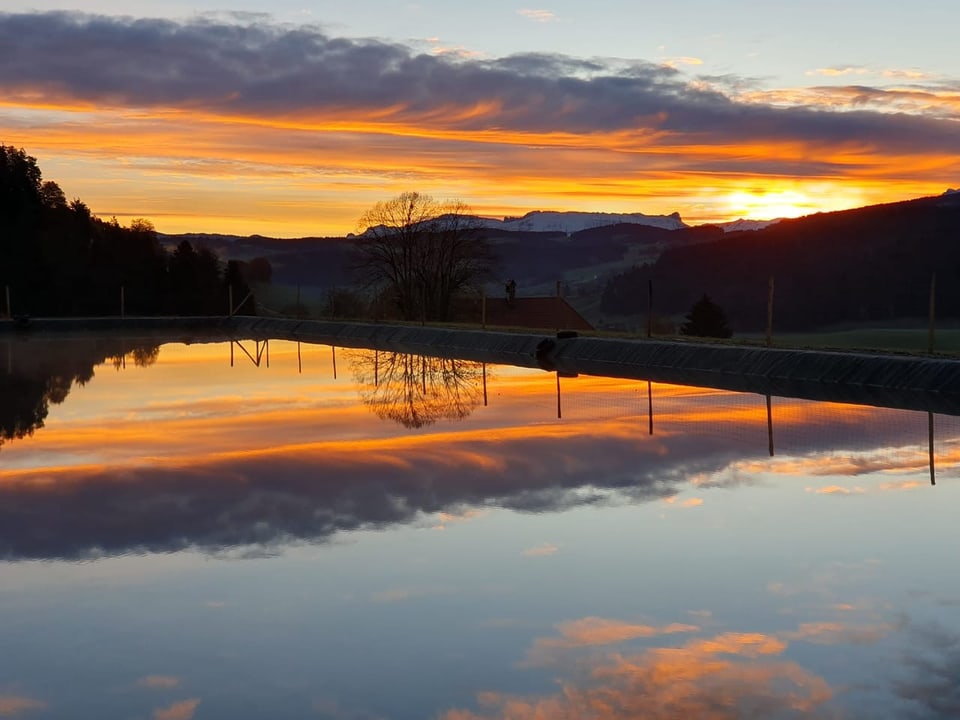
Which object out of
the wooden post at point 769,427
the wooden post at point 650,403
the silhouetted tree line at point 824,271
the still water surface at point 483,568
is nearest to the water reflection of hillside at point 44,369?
the still water surface at point 483,568

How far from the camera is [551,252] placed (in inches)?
7771

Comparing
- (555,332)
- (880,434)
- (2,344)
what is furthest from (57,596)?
(2,344)

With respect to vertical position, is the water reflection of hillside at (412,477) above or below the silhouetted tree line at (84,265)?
below

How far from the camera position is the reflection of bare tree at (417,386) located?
1605 cm

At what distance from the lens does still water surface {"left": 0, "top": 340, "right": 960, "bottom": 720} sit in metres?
5.38

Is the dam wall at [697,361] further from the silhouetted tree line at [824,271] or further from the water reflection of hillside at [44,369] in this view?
the silhouetted tree line at [824,271]

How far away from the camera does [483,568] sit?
24.6 feet

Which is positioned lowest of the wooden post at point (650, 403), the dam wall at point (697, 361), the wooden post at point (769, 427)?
the wooden post at point (769, 427)

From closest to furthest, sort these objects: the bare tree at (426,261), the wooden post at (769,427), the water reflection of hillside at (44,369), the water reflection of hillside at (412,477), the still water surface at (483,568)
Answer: the still water surface at (483,568) → the water reflection of hillside at (412,477) → the wooden post at (769,427) → the water reflection of hillside at (44,369) → the bare tree at (426,261)

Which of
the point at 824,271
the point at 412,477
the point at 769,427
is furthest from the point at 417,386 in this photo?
the point at 824,271

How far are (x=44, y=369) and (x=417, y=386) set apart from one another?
7456 mm

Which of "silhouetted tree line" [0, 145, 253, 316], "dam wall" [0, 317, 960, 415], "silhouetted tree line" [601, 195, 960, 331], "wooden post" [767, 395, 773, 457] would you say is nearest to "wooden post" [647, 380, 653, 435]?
"dam wall" [0, 317, 960, 415]

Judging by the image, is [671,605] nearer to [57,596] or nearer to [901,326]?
[57,596]

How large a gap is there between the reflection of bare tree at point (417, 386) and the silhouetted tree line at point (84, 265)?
2459 cm
